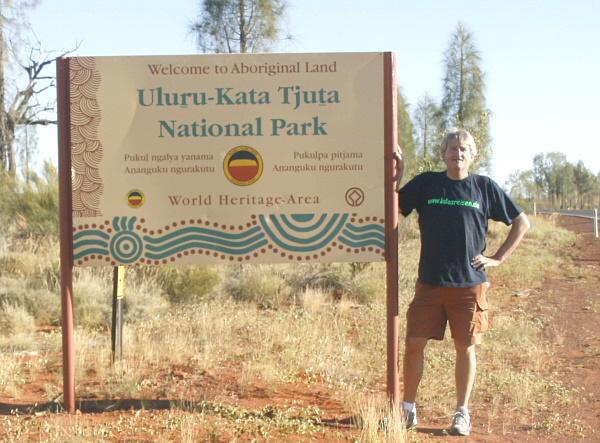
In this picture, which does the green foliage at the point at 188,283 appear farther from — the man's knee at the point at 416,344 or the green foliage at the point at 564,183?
the green foliage at the point at 564,183

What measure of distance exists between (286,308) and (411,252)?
7009mm

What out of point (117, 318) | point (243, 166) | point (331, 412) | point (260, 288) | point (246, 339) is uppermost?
point (243, 166)

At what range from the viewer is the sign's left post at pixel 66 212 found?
545 centimetres

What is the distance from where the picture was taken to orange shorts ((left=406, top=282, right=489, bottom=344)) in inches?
199

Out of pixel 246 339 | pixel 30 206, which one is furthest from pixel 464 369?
pixel 30 206

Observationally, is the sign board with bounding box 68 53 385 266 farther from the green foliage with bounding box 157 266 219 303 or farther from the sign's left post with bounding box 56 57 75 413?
the green foliage with bounding box 157 266 219 303

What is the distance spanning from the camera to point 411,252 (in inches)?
650

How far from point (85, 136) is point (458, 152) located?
2.61 m

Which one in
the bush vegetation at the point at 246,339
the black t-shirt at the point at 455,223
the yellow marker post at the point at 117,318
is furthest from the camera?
the yellow marker post at the point at 117,318

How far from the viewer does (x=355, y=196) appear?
5.43m

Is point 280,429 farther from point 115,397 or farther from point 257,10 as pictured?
point 257,10

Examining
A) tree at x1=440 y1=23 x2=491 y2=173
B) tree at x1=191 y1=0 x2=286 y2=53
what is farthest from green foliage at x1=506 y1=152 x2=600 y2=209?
tree at x1=191 y1=0 x2=286 y2=53

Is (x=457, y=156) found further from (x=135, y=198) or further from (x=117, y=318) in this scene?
(x=117, y=318)

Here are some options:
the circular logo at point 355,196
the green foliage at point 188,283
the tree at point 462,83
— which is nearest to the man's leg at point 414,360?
the circular logo at point 355,196
